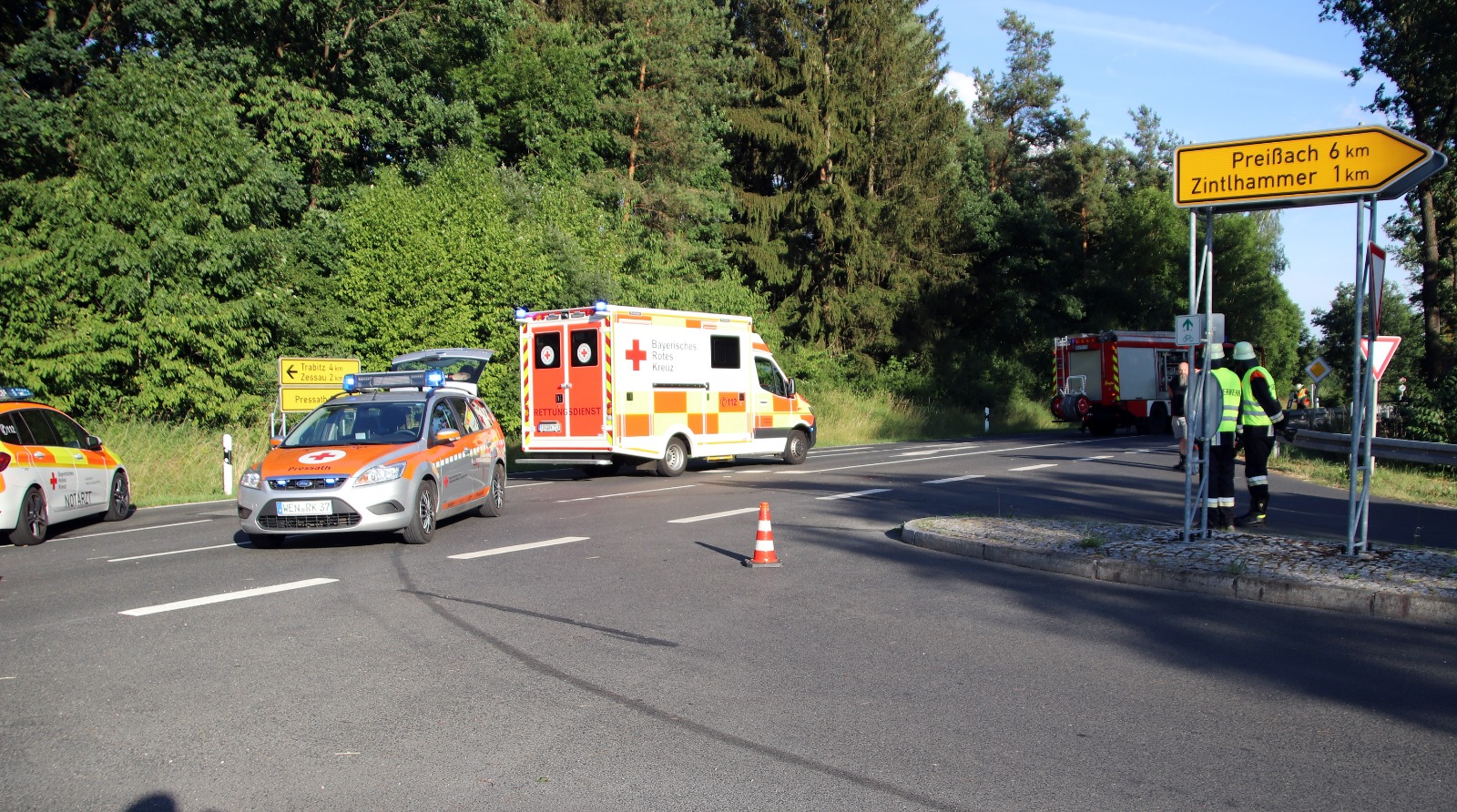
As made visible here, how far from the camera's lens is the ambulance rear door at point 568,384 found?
17938mm

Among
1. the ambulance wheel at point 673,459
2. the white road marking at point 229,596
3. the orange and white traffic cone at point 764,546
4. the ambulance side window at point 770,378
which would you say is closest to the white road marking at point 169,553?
the white road marking at point 229,596

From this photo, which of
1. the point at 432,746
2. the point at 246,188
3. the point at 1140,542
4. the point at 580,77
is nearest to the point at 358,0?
the point at 580,77

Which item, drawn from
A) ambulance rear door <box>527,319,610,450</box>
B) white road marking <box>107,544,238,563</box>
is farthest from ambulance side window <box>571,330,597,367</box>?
white road marking <box>107,544,238,563</box>

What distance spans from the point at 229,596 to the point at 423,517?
2938mm

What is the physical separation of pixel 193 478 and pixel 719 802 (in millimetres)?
17006

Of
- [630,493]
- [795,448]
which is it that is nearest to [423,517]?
[630,493]

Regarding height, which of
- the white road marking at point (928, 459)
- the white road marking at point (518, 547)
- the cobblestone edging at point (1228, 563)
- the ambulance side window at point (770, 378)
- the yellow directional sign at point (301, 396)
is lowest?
the white road marking at point (928, 459)

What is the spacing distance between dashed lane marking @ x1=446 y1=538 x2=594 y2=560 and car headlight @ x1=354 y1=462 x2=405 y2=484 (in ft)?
3.54

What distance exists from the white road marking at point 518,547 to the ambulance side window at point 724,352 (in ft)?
29.4

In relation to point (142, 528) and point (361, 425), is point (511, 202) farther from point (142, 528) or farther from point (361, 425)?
point (361, 425)

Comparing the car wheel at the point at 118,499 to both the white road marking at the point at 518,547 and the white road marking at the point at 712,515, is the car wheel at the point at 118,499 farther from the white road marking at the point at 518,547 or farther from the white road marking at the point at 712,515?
the white road marking at the point at 712,515

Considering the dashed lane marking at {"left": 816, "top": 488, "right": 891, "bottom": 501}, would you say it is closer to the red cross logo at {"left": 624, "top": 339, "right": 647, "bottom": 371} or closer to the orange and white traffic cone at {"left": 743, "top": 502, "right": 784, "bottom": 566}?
the red cross logo at {"left": 624, "top": 339, "right": 647, "bottom": 371}

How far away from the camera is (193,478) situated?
18.4 meters

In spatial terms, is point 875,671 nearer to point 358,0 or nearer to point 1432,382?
point 1432,382
